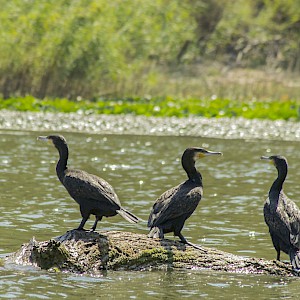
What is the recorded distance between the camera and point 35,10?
3728 cm

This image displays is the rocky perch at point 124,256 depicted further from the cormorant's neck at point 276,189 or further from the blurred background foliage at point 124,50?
the blurred background foliage at point 124,50

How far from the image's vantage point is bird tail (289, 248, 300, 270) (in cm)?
1007

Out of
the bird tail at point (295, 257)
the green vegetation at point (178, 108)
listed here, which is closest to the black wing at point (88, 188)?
the bird tail at point (295, 257)

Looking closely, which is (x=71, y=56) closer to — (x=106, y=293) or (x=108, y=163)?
(x=108, y=163)

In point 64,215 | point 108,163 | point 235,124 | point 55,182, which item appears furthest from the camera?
point 235,124

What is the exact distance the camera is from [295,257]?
10164 mm

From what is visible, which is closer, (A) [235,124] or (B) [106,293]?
(B) [106,293]

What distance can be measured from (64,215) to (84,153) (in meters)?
9.07

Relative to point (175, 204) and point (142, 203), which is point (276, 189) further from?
point (142, 203)

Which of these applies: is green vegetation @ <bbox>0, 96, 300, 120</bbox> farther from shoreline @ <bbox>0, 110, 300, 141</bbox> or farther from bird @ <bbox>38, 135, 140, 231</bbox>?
bird @ <bbox>38, 135, 140, 231</bbox>

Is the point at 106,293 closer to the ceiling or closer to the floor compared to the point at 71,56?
closer to the floor

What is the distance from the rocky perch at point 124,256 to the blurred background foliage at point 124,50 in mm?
26310

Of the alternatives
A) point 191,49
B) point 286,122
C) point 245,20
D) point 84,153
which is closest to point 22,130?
Result: point 84,153

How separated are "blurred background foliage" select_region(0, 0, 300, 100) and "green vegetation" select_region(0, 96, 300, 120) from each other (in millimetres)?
3069
